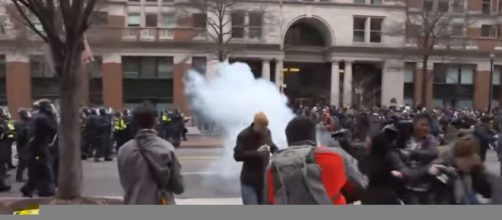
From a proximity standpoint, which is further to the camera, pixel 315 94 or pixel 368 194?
pixel 315 94

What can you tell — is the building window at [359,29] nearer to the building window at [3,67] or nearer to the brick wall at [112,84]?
the brick wall at [112,84]

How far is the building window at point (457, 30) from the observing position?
129 ft

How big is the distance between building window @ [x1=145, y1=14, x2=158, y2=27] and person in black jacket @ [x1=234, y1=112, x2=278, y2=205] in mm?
37097

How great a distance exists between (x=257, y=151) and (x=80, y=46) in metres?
3.40

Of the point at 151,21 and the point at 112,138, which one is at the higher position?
the point at 151,21

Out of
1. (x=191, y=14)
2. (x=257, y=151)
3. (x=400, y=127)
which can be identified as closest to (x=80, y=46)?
(x=257, y=151)

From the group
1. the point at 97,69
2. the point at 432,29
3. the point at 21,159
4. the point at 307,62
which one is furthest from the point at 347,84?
the point at 21,159

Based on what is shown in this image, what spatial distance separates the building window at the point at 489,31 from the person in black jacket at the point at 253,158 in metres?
46.3

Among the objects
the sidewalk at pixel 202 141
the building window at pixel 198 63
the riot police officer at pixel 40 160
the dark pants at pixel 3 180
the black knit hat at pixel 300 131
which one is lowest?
the sidewalk at pixel 202 141

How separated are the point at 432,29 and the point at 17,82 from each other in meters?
27.8

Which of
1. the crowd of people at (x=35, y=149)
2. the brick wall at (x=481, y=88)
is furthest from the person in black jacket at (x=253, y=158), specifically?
the brick wall at (x=481, y=88)

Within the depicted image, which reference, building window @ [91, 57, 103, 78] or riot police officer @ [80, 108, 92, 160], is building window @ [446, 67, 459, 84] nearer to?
building window @ [91, 57, 103, 78]

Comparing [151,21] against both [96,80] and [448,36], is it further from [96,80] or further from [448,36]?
[448,36]
